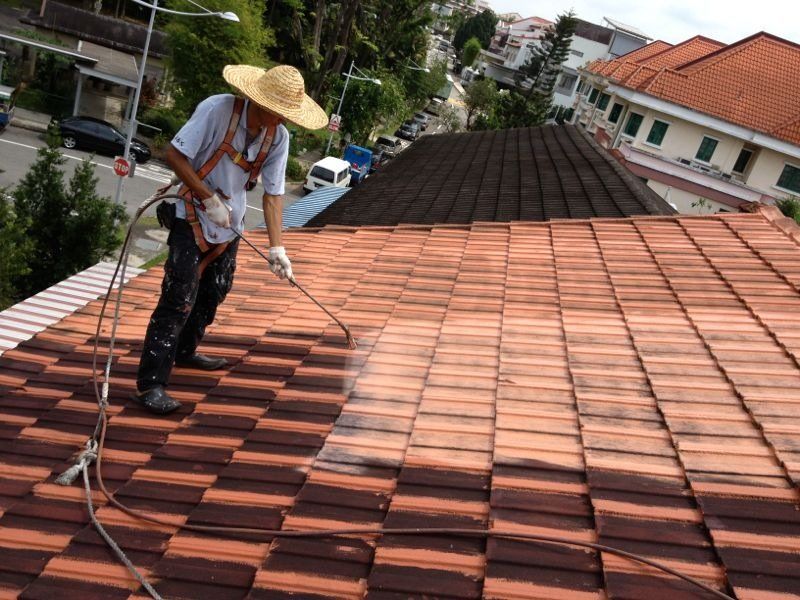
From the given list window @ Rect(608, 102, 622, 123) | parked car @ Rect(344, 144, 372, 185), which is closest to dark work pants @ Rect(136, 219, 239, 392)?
parked car @ Rect(344, 144, 372, 185)

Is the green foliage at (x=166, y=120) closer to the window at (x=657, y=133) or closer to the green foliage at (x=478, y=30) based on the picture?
the window at (x=657, y=133)

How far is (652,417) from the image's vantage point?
3145 millimetres

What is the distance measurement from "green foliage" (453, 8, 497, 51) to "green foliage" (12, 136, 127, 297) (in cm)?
12166

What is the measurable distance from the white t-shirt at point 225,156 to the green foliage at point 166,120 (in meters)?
31.3

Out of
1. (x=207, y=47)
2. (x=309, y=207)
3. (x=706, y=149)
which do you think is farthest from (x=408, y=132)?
(x=309, y=207)

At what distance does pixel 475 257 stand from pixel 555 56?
65.7 m

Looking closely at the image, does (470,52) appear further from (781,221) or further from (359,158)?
(781,221)

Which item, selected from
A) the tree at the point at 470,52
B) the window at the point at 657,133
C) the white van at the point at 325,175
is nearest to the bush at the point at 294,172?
the white van at the point at 325,175

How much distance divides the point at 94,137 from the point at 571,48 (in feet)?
260

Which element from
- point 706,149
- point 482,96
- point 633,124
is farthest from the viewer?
point 482,96

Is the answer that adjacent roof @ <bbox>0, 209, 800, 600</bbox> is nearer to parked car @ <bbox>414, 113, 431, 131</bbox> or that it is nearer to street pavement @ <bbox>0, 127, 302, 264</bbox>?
street pavement @ <bbox>0, 127, 302, 264</bbox>

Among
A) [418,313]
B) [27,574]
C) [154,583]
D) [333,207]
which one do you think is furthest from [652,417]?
[333,207]

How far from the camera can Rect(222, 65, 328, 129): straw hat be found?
3.49m

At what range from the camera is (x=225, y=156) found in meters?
3.63
